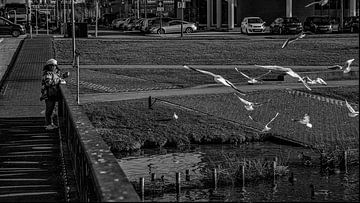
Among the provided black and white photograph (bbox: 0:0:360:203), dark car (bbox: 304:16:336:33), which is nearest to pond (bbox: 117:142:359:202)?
black and white photograph (bbox: 0:0:360:203)

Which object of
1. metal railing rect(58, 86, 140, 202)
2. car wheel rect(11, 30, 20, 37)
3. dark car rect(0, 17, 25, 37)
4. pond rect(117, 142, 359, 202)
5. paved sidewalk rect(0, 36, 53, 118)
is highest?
dark car rect(0, 17, 25, 37)

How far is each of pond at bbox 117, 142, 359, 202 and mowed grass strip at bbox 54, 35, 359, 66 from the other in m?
14.9

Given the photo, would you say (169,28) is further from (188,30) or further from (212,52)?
(212,52)

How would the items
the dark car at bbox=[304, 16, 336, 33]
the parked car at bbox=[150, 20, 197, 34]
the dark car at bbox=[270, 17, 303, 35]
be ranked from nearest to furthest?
the dark car at bbox=[270, 17, 303, 35] < the dark car at bbox=[304, 16, 336, 33] < the parked car at bbox=[150, 20, 197, 34]

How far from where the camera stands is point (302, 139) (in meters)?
21.7

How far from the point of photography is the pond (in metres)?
13.7

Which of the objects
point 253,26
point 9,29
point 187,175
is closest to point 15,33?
point 9,29

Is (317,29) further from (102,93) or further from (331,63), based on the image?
(102,93)

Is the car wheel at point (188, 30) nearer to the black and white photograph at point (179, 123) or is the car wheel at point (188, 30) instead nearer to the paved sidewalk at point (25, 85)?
the black and white photograph at point (179, 123)

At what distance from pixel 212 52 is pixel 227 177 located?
23.9 m

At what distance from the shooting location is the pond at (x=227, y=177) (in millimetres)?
13656

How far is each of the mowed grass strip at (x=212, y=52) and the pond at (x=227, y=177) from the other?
14950 mm

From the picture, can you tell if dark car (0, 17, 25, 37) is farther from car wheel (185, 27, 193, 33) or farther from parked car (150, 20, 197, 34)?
car wheel (185, 27, 193, 33)

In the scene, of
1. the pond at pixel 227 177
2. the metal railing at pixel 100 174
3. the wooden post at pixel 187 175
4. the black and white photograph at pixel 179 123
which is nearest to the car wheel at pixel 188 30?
the black and white photograph at pixel 179 123
